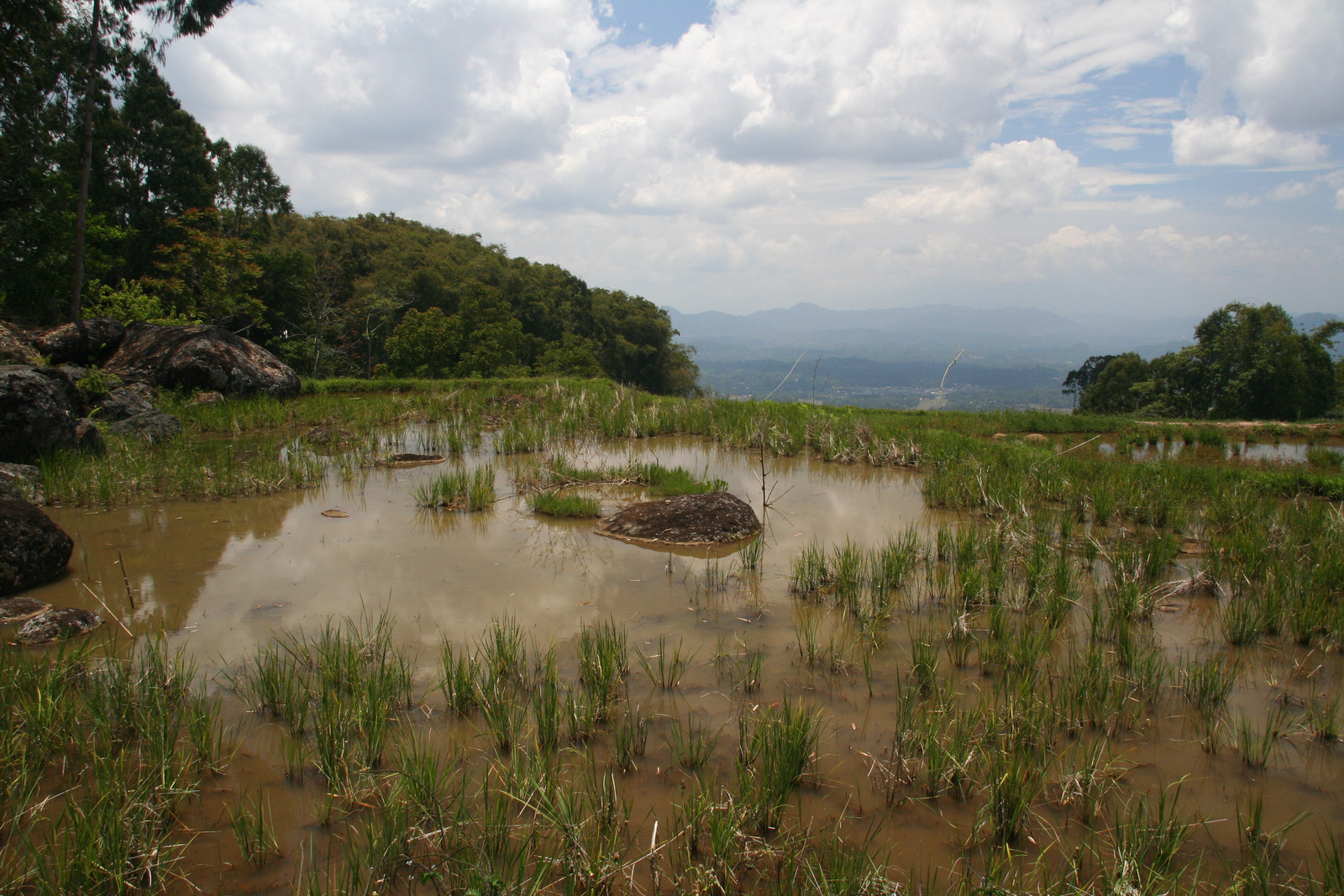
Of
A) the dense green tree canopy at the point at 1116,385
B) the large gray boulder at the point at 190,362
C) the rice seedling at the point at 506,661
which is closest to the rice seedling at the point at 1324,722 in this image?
the rice seedling at the point at 506,661

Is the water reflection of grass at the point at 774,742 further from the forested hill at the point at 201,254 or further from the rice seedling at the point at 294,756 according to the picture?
the forested hill at the point at 201,254

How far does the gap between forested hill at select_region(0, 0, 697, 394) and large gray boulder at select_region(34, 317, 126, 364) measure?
1278mm

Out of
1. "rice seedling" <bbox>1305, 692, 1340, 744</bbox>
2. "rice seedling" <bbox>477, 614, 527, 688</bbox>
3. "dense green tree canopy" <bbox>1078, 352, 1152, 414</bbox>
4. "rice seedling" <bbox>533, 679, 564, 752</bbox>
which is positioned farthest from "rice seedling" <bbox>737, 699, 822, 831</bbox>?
"dense green tree canopy" <bbox>1078, 352, 1152, 414</bbox>

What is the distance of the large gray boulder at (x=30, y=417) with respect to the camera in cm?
809

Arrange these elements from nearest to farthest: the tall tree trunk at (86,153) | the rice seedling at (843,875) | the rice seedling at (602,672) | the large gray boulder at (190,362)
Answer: the rice seedling at (843,875) < the rice seedling at (602,672) < the large gray boulder at (190,362) < the tall tree trunk at (86,153)

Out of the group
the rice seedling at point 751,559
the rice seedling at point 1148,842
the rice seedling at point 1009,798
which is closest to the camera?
the rice seedling at point 1148,842

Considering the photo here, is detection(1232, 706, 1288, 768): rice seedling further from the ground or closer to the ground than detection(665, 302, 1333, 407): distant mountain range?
closer to the ground

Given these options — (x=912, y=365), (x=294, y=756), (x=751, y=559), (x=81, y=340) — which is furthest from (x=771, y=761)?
(x=912, y=365)

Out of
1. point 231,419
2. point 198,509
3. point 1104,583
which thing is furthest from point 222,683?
point 231,419

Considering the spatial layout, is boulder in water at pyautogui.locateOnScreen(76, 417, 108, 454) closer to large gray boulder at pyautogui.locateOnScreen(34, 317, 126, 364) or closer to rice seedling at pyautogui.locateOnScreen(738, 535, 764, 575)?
large gray boulder at pyautogui.locateOnScreen(34, 317, 126, 364)

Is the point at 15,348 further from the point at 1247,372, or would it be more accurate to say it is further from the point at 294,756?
the point at 1247,372

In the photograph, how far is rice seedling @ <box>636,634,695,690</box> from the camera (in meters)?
3.98

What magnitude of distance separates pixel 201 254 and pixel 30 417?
1654 cm

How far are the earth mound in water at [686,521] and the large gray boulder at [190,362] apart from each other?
433 inches
